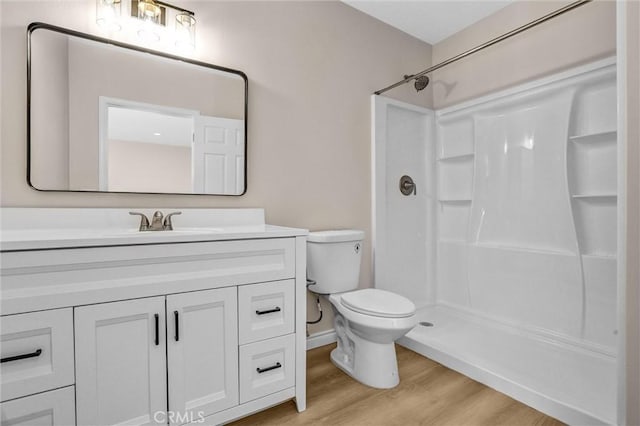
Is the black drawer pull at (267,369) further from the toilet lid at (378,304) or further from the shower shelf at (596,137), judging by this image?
the shower shelf at (596,137)

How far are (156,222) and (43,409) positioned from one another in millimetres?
778

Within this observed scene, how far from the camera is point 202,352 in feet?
4.06

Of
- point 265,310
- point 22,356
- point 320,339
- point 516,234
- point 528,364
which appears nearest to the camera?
point 22,356

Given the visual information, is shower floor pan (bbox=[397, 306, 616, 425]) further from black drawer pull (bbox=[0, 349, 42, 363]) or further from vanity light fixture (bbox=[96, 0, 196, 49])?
vanity light fixture (bbox=[96, 0, 196, 49])

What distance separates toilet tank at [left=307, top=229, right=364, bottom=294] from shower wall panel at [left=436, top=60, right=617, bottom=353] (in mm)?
1178

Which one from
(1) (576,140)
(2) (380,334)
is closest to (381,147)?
(1) (576,140)

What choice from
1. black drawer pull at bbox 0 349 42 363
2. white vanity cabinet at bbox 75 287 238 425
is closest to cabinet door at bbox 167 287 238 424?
white vanity cabinet at bbox 75 287 238 425

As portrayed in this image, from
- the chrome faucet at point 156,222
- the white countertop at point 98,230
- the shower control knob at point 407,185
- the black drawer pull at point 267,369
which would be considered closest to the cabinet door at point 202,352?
the black drawer pull at point 267,369

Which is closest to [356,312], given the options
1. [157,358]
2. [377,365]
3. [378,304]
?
[378,304]

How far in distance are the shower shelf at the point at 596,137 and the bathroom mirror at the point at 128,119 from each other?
6.72ft

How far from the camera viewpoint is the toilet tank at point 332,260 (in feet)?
6.22

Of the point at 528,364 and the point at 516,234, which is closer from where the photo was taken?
the point at 528,364

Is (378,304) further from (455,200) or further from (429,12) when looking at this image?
(429,12)

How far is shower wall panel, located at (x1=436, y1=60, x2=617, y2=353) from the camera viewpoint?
191 cm
